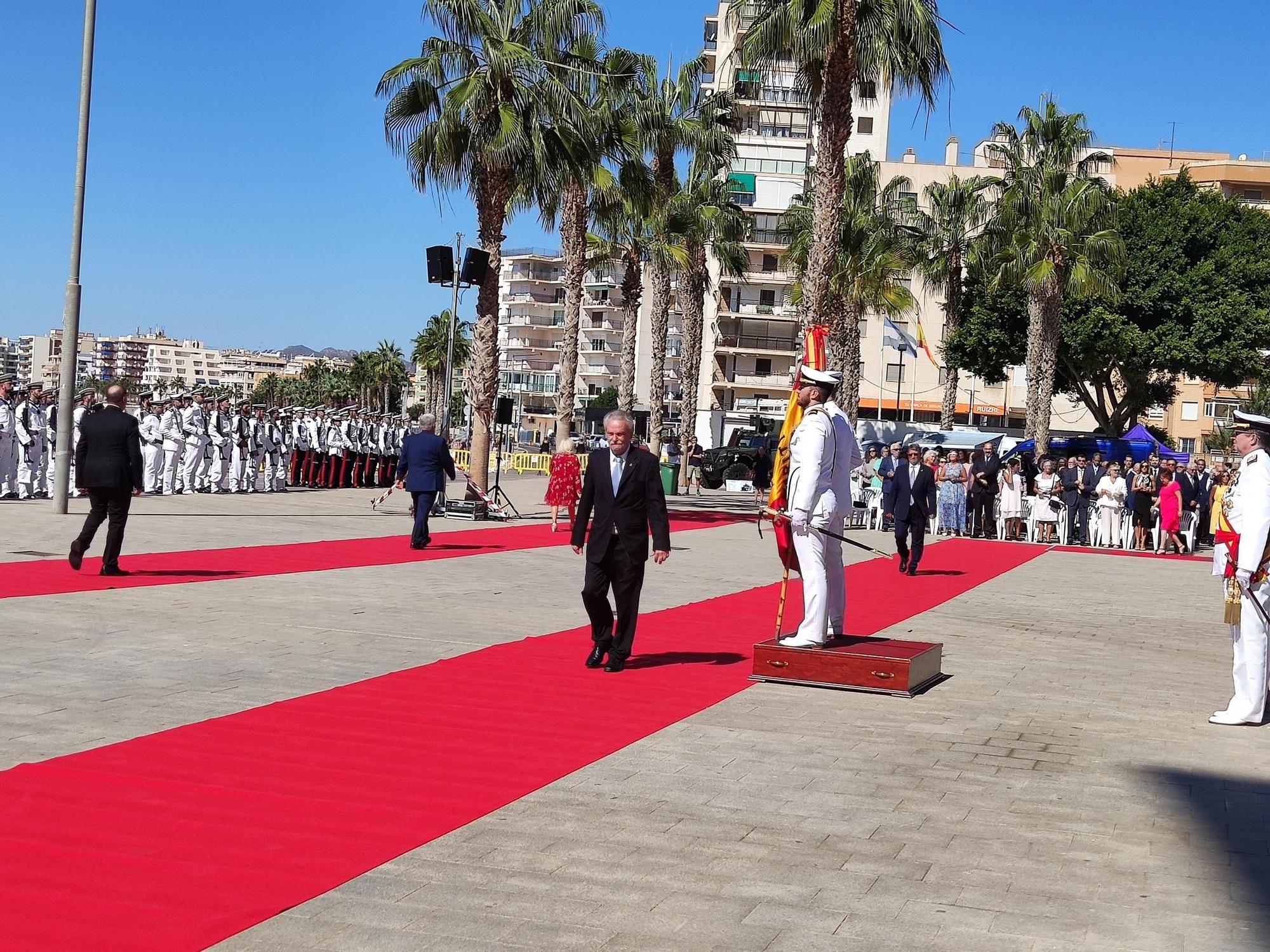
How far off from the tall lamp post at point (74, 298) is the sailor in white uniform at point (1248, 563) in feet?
52.7

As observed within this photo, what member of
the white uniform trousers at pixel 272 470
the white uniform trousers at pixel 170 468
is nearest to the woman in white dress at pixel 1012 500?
the white uniform trousers at pixel 272 470

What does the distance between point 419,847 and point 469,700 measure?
9.55 feet

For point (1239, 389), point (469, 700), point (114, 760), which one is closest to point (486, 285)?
point (469, 700)

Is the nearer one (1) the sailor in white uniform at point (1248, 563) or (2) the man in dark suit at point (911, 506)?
(1) the sailor in white uniform at point (1248, 563)

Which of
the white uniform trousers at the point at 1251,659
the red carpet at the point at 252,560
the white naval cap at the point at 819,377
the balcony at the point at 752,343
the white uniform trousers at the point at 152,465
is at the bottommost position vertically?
the red carpet at the point at 252,560

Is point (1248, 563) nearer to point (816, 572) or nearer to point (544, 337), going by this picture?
point (816, 572)

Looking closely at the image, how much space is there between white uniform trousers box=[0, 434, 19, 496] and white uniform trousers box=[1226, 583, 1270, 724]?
65.9ft

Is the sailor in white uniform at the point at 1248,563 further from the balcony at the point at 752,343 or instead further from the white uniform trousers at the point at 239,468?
the balcony at the point at 752,343

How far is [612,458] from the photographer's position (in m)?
9.71

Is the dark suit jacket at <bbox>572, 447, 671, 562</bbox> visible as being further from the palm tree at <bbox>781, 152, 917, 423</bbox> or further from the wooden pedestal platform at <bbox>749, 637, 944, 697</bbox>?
the palm tree at <bbox>781, 152, 917, 423</bbox>

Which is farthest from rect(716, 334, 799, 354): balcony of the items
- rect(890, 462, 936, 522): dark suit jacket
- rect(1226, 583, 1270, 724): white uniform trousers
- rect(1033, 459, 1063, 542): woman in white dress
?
rect(1226, 583, 1270, 724): white uniform trousers

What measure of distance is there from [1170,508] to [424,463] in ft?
52.9

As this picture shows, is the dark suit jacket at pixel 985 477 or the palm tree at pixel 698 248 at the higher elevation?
the palm tree at pixel 698 248

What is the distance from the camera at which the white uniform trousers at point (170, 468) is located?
1034 inches
